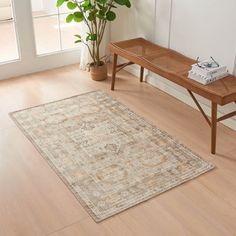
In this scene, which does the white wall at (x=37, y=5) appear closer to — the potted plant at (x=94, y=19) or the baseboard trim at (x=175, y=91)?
the potted plant at (x=94, y=19)

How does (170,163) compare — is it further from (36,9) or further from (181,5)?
(36,9)

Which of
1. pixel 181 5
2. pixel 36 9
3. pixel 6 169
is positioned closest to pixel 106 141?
pixel 6 169

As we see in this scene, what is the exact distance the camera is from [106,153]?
266 cm

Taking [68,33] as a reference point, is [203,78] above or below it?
above

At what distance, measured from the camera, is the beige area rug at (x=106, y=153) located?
91.0 inches

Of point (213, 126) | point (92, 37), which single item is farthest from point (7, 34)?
point (213, 126)

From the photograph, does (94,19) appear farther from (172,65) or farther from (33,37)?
(172,65)

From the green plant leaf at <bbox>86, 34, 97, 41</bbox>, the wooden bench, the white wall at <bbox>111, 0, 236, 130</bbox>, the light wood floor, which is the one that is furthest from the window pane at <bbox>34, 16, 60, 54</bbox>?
the light wood floor

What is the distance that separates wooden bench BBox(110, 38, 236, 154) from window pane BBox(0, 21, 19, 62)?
3.48ft

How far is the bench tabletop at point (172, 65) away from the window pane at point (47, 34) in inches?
33.3

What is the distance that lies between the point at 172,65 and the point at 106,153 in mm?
886

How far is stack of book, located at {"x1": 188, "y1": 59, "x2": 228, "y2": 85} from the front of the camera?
2.61 meters

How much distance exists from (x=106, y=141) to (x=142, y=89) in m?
0.97

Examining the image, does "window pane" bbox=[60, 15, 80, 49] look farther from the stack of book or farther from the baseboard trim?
the stack of book
